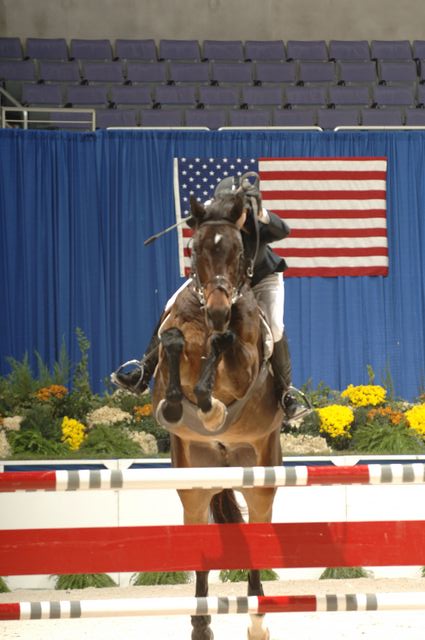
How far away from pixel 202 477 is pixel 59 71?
12.7 metres

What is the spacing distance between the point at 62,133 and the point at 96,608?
985 centimetres

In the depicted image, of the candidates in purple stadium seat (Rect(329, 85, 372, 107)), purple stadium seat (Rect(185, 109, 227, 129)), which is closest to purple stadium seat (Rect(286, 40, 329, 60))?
purple stadium seat (Rect(329, 85, 372, 107))

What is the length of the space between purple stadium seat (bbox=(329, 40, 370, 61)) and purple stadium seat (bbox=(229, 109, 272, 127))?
2885 mm

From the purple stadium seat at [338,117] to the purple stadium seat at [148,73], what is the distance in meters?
2.69

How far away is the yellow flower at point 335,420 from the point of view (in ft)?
33.6

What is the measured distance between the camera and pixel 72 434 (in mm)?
9969

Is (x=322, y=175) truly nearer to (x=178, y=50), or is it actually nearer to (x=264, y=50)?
(x=264, y=50)

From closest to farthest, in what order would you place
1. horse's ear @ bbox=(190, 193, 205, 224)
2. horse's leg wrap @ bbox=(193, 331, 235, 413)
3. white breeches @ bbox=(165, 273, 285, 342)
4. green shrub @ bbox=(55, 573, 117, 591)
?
1. horse's leg wrap @ bbox=(193, 331, 235, 413)
2. horse's ear @ bbox=(190, 193, 205, 224)
3. white breeches @ bbox=(165, 273, 285, 342)
4. green shrub @ bbox=(55, 573, 117, 591)

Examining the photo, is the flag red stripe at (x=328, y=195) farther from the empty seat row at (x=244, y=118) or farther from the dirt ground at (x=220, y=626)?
the dirt ground at (x=220, y=626)

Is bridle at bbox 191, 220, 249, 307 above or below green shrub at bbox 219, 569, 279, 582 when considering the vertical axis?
above

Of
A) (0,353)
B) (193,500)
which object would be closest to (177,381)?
(193,500)

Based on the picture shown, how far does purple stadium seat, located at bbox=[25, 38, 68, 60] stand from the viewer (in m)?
16.1

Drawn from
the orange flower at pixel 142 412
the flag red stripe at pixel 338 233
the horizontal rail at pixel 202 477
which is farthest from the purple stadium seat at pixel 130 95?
the horizontal rail at pixel 202 477

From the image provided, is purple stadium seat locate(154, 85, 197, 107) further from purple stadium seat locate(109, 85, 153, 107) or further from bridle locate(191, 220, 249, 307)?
bridle locate(191, 220, 249, 307)
